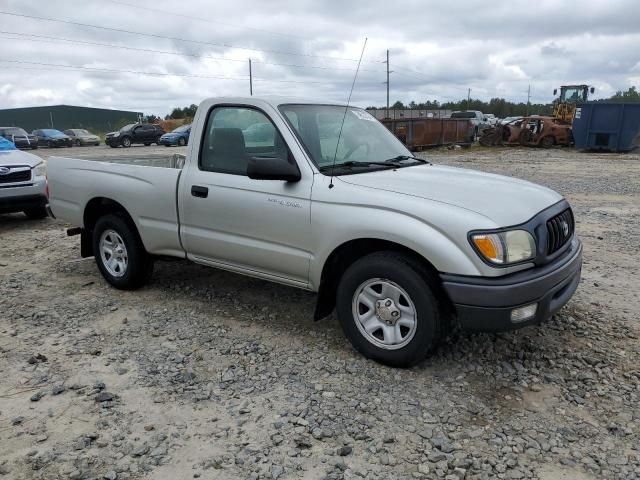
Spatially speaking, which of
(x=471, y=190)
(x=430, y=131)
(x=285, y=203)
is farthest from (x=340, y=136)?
(x=430, y=131)

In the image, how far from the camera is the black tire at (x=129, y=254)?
515cm

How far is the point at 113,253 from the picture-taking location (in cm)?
543

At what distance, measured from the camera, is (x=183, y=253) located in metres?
4.78

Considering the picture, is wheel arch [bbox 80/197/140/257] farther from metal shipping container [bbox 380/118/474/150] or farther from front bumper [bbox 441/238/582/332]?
metal shipping container [bbox 380/118/474/150]

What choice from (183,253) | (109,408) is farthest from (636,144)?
(109,408)

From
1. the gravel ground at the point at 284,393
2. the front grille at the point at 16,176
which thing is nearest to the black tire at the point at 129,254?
→ the gravel ground at the point at 284,393

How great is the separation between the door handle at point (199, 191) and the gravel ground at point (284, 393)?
3.47 feet

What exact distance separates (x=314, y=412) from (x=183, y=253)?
2.15 m

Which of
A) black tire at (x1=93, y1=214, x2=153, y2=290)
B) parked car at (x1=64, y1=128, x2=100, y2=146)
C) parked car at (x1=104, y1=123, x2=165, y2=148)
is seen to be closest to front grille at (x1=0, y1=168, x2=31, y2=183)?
black tire at (x1=93, y1=214, x2=153, y2=290)

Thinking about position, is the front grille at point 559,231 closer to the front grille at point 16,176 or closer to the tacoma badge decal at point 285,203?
the tacoma badge decal at point 285,203

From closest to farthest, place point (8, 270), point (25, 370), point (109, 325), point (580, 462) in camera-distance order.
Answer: point (580, 462)
point (25, 370)
point (109, 325)
point (8, 270)

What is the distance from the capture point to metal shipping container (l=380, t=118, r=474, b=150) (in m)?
23.7

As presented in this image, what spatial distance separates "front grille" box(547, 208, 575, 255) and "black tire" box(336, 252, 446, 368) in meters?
0.83

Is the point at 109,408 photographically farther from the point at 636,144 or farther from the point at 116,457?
the point at 636,144
